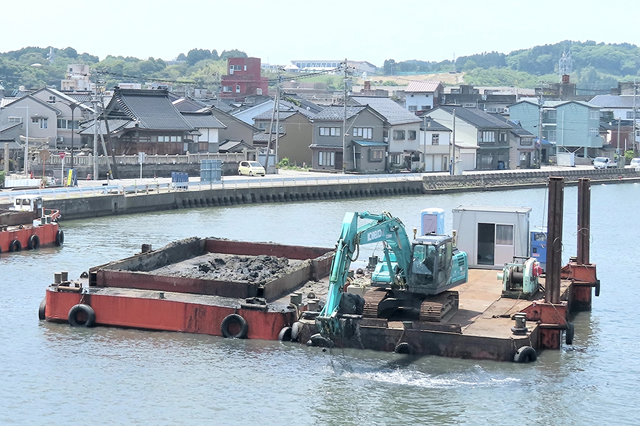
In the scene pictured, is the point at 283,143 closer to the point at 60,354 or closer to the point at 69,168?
the point at 69,168

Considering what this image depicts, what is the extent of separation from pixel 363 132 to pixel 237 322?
148 feet

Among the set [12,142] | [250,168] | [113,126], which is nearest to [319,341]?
[250,168]

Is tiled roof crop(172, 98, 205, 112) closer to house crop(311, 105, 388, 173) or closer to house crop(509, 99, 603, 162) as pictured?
house crop(311, 105, 388, 173)

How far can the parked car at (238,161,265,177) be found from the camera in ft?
196

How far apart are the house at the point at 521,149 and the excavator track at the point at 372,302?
188ft

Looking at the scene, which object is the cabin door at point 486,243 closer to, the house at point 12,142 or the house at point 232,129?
the house at point 12,142

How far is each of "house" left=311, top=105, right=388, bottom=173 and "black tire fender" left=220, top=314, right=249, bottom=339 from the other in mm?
42923

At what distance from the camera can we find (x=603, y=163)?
7769 centimetres

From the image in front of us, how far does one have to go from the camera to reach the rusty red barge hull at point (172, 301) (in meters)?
20.8

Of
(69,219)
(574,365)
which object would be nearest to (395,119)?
(69,219)

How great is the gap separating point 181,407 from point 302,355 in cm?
331

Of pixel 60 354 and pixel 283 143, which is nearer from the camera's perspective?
pixel 60 354

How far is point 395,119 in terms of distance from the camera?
67062mm

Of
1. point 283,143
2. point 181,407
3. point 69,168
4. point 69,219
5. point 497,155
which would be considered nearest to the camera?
point 181,407
